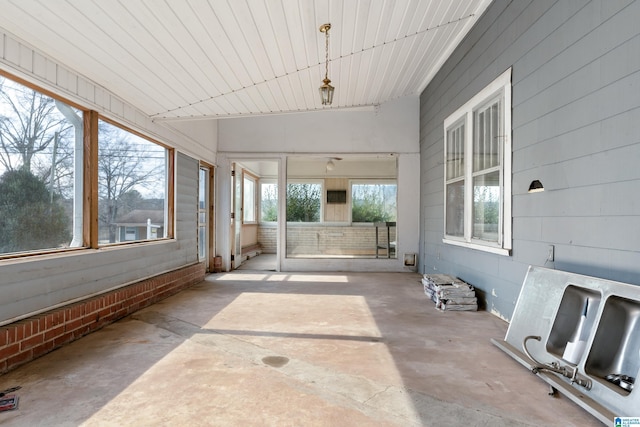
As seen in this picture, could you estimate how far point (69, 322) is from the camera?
329cm

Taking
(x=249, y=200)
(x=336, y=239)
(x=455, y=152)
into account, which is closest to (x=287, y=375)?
(x=455, y=152)

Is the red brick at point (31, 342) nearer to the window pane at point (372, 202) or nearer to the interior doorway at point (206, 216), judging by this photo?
the interior doorway at point (206, 216)

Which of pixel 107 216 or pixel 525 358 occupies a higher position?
pixel 107 216

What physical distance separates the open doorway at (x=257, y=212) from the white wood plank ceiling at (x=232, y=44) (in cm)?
393

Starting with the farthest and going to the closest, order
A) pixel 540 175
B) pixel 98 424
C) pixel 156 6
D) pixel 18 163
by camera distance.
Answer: pixel 540 175 < pixel 18 163 < pixel 156 6 < pixel 98 424

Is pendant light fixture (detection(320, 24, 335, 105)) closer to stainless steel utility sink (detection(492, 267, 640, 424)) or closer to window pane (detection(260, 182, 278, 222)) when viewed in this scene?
stainless steel utility sink (detection(492, 267, 640, 424))

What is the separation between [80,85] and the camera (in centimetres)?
352

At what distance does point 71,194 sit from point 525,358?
172 inches

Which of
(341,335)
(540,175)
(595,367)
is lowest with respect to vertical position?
(341,335)

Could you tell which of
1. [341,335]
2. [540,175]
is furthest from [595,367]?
[341,335]

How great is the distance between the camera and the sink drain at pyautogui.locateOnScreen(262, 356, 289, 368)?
9.35 ft

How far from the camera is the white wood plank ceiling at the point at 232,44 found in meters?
2.75

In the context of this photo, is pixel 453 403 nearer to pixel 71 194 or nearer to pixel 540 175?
pixel 540 175

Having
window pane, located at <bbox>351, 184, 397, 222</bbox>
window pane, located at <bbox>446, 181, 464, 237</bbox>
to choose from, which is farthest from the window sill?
window pane, located at <bbox>351, 184, 397, 222</bbox>
